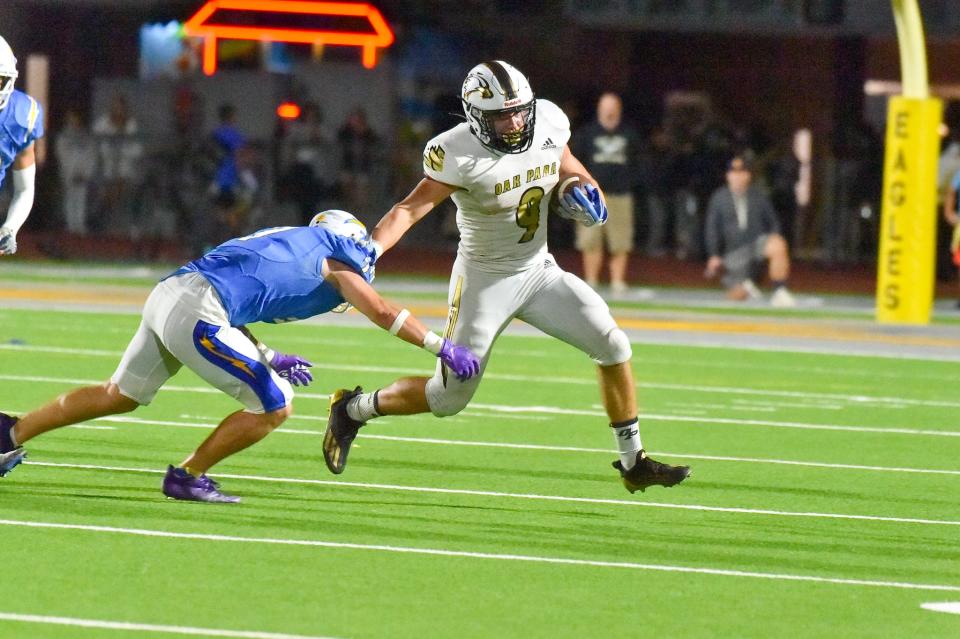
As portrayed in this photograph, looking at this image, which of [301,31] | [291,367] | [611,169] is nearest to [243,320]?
[291,367]

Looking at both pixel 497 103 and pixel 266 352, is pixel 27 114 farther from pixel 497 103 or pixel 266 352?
pixel 497 103

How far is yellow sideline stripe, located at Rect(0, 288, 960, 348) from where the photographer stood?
52.8 ft

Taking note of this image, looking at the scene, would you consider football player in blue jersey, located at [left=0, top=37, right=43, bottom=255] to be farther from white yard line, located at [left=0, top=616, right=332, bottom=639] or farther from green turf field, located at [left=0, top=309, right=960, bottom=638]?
white yard line, located at [left=0, top=616, right=332, bottom=639]

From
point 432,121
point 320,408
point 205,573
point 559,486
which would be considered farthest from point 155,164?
point 205,573

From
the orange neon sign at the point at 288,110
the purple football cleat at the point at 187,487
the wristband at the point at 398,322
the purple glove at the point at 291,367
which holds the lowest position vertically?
the orange neon sign at the point at 288,110

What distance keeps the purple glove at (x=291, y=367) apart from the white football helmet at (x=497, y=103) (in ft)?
3.69

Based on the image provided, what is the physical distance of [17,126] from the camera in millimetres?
8992

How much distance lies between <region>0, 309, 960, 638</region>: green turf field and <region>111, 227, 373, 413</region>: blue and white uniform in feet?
1.61

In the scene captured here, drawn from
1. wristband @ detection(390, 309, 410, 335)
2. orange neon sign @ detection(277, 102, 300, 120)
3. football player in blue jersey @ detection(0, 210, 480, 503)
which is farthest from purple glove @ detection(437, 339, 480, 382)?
orange neon sign @ detection(277, 102, 300, 120)

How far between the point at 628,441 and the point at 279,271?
5.42 feet

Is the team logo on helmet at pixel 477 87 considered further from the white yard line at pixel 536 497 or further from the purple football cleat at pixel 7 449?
the purple football cleat at pixel 7 449

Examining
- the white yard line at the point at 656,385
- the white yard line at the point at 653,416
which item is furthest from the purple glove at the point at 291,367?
the white yard line at the point at 656,385

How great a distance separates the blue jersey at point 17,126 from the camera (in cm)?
896

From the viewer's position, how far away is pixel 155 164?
24094mm
